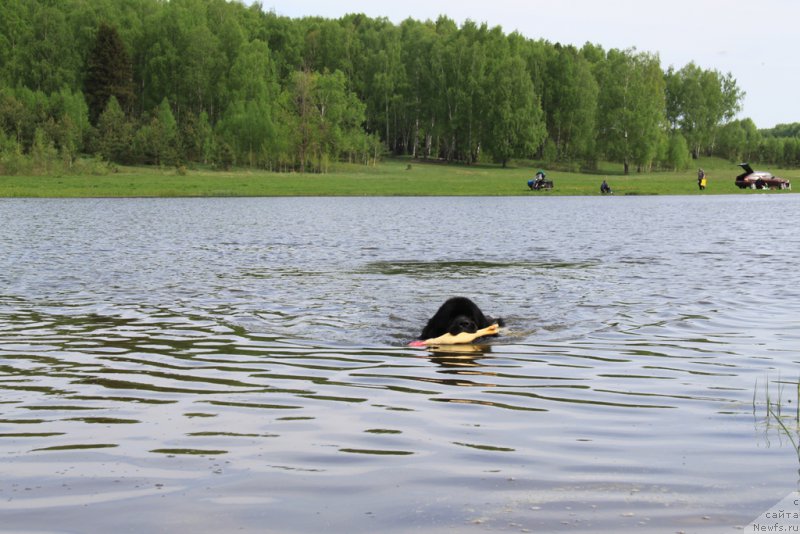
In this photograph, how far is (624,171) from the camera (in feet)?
335

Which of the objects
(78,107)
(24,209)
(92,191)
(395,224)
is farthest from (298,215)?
(78,107)

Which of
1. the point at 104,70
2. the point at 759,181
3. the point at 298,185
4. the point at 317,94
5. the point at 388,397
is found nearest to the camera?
the point at 388,397

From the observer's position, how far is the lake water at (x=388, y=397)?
15.9 feet

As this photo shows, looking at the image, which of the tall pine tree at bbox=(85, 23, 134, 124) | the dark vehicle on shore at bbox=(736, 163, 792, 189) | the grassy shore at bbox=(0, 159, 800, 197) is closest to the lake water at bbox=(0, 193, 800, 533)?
the grassy shore at bbox=(0, 159, 800, 197)

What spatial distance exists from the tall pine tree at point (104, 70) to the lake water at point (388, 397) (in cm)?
8949

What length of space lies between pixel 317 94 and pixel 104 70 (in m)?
28.6

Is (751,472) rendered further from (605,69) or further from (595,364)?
(605,69)

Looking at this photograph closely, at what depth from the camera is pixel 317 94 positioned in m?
91.7

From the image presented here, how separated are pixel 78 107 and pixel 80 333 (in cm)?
9094

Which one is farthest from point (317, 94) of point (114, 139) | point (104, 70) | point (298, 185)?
point (104, 70)

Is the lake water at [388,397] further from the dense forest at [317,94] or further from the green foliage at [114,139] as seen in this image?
the green foliage at [114,139]

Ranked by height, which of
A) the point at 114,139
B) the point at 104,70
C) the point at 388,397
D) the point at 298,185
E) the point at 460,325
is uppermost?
the point at 104,70

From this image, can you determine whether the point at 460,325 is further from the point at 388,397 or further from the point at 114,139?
the point at 114,139

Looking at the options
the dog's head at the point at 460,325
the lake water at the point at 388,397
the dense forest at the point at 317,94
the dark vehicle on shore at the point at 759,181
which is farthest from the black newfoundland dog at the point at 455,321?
the dense forest at the point at 317,94
